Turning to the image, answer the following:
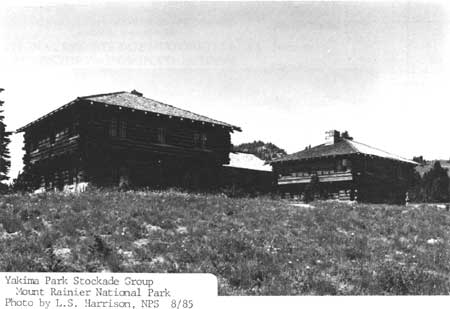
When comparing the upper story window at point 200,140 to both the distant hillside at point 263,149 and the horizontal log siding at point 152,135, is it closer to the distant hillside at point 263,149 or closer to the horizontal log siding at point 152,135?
the horizontal log siding at point 152,135

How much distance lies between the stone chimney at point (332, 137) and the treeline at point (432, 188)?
9.22 m

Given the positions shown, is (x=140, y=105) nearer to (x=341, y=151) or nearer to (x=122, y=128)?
(x=122, y=128)

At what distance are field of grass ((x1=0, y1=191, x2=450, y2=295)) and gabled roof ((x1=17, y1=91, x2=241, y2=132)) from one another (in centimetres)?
931

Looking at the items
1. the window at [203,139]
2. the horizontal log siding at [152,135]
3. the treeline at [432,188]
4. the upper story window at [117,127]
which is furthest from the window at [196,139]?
the treeline at [432,188]

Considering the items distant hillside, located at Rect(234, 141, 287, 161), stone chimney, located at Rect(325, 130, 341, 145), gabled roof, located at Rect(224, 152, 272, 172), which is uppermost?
distant hillside, located at Rect(234, 141, 287, 161)

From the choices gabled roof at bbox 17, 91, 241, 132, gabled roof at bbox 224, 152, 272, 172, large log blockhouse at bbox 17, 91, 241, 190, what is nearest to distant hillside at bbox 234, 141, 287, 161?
gabled roof at bbox 224, 152, 272, 172

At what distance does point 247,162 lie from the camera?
126ft

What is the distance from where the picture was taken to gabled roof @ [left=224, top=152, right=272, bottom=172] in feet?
120

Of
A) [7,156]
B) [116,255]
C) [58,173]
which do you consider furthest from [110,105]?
[116,255]

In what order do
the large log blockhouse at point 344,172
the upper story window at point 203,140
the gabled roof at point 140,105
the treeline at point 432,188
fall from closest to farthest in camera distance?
the gabled roof at point 140,105
the upper story window at point 203,140
the large log blockhouse at point 344,172
the treeline at point 432,188

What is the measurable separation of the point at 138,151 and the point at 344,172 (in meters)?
17.3

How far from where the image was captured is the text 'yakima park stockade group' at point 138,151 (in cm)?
2350

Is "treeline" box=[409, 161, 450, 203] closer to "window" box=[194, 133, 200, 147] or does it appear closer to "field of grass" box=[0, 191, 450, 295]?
"window" box=[194, 133, 200, 147]

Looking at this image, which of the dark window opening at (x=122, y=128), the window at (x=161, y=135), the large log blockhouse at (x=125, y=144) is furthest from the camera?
the window at (x=161, y=135)
